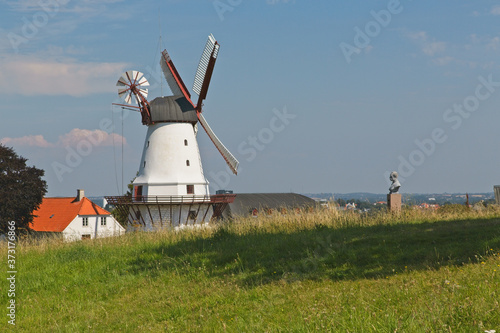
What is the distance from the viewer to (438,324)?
197 inches

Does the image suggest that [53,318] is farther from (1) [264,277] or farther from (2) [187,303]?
(1) [264,277]

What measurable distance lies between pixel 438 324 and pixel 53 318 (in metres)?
6.43

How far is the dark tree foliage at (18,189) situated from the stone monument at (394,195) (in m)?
33.2

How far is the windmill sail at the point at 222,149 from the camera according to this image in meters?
36.2

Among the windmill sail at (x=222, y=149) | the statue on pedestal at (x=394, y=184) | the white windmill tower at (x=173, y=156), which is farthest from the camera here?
the windmill sail at (x=222, y=149)

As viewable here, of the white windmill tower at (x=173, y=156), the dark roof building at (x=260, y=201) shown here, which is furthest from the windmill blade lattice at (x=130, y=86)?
the dark roof building at (x=260, y=201)

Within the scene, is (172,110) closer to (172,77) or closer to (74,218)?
(172,77)

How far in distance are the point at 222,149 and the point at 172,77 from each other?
21.7 feet

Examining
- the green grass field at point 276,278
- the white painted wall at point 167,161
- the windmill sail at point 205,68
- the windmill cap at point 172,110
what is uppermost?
the windmill sail at point 205,68

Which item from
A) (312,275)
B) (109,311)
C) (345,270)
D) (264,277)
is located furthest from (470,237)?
(109,311)

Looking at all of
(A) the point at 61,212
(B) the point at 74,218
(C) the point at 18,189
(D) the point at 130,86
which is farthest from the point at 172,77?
(A) the point at 61,212

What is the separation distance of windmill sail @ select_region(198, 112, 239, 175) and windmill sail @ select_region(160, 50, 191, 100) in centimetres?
211

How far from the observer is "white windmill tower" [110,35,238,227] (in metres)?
34.3

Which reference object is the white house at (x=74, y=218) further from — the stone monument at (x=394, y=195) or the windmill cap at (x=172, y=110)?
the stone monument at (x=394, y=195)
